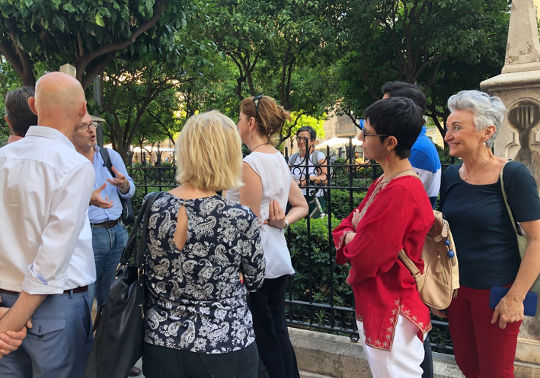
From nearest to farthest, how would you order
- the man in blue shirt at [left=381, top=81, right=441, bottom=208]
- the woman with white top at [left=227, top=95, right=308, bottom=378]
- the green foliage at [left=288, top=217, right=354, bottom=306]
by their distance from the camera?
1. the woman with white top at [left=227, top=95, right=308, bottom=378]
2. the man in blue shirt at [left=381, top=81, right=441, bottom=208]
3. the green foliage at [left=288, top=217, right=354, bottom=306]

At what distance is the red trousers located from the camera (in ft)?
6.91

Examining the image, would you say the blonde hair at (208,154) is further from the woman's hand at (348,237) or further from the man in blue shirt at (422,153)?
the man in blue shirt at (422,153)

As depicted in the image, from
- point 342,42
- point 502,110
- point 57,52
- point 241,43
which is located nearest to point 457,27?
point 342,42

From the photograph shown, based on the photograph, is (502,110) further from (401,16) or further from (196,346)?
(401,16)

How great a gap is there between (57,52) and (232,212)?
15.8 ft

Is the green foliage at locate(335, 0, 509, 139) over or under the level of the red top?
over

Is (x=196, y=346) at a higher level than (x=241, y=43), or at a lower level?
lower

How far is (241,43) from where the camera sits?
44.9ft

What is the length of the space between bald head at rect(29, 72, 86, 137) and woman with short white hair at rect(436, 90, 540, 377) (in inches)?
72.0

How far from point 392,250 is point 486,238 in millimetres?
621

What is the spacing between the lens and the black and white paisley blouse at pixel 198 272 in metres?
1.77

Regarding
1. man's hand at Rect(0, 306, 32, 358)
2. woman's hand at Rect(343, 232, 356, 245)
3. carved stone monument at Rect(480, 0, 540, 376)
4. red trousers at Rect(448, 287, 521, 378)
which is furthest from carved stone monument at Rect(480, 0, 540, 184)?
man's hand at Rect(0, 306, 32, 358)

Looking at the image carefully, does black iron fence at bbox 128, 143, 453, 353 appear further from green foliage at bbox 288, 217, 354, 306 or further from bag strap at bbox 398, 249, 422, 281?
bag strap at bbox 398, 249, 422, 281

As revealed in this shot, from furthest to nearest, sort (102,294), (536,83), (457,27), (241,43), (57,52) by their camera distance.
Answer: (241,43) < (457,27) < (57,52) < (102,294) < (536,83)
